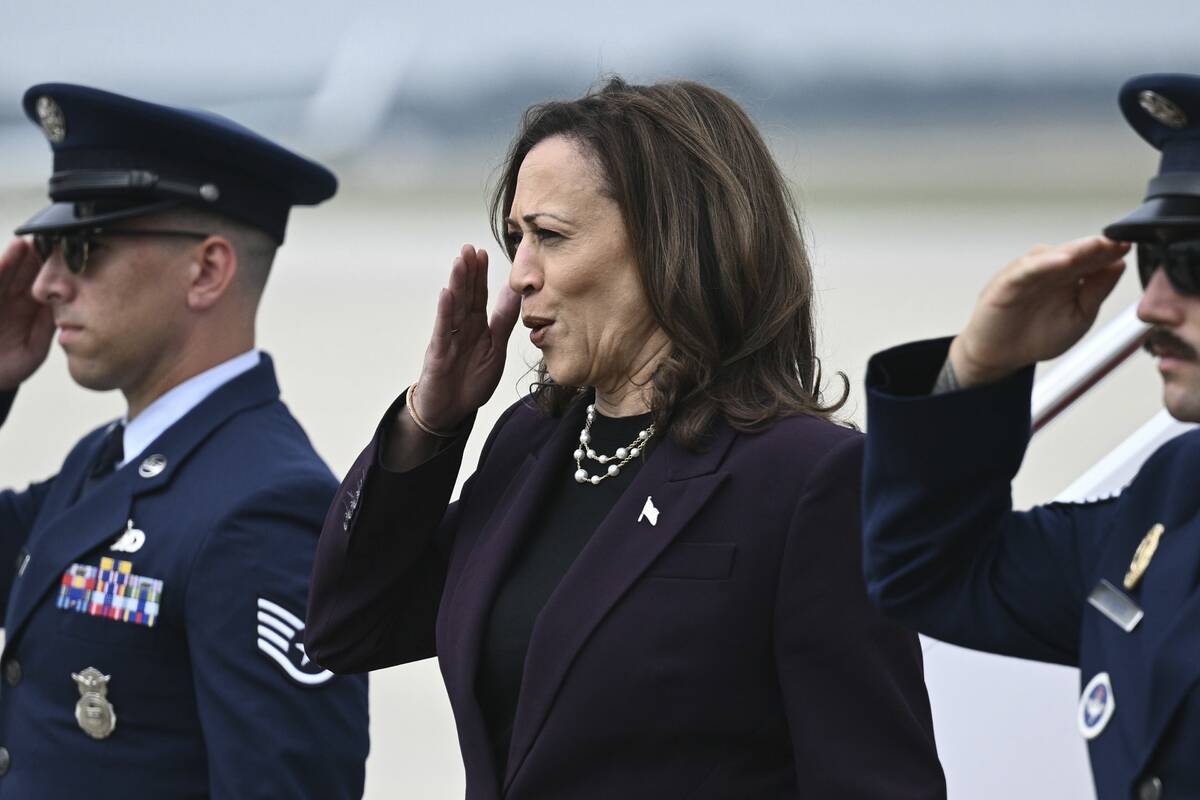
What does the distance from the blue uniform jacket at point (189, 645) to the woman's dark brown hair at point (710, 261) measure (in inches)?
31.5

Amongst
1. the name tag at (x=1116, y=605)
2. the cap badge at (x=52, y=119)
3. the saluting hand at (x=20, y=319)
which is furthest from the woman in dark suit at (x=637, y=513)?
the saluting hand at (x=20, y=319)

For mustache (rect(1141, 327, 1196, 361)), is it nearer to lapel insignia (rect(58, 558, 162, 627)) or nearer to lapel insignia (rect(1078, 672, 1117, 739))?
lapel insignia (rect(1078, 672, 1117, 739))

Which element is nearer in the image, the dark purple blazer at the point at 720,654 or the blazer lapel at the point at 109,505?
the dark purple blazer at the point at 720,654

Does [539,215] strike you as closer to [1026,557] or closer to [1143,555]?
[1026,557]

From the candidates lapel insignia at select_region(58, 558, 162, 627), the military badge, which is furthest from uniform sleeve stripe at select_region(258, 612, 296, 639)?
lapel insignia at select_region(58, 558, 162, 627)

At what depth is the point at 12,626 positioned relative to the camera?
325cm

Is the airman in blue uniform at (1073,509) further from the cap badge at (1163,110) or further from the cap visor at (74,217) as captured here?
the cap visor at (74,217)

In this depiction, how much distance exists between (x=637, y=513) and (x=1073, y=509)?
521 millimetres

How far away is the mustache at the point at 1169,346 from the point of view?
76.8 inches

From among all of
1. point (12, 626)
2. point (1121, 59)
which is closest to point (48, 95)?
point (12, 626)

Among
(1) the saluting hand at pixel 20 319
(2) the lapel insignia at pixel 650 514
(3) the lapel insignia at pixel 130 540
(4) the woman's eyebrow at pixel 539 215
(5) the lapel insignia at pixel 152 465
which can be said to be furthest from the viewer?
(1) the saluting hand at pixel 20 319

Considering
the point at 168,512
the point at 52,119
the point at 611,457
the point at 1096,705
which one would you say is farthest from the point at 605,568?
the point at 52,119

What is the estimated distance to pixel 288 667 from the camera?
302cm

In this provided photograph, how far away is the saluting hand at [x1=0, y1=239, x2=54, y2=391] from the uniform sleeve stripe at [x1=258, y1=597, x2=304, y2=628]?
1.05m
